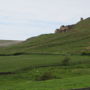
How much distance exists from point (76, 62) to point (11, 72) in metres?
20.1

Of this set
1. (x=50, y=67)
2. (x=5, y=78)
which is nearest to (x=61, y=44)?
(x=50, y=67)

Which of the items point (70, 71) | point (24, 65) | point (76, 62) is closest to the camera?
point (70, 71)

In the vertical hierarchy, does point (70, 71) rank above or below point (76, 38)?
below

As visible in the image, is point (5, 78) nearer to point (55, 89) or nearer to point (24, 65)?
point (24, 65)

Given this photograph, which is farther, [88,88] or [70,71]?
[70,71]

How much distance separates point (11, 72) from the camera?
62.4m

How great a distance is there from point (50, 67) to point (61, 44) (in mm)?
77459

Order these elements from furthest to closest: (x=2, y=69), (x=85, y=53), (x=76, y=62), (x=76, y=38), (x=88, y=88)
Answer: (x=76, y=38) → (x=85, y=53) → (x=76, y=62) → (x=2, y=69) → (x=88, y=88)

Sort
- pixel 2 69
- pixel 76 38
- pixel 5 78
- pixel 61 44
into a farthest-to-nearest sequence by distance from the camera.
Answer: pixel 76 38, pixel 61 44, pixel 2 69, pixel 5 78

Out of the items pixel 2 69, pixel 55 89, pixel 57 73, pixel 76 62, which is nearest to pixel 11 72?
pixel 2 69

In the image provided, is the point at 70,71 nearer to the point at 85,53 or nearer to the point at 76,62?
the point at 76,62

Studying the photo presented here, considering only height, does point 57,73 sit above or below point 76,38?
below

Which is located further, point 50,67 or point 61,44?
point 61,44

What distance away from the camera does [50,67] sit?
223 ft
